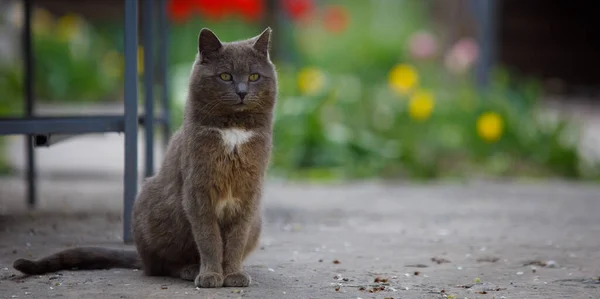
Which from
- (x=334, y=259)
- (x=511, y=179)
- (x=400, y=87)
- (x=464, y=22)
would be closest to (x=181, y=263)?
(x=334, y=259)

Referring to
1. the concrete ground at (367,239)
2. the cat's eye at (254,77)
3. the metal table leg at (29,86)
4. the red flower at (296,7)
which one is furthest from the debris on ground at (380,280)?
the red flower at (296,7)

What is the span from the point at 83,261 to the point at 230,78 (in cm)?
85

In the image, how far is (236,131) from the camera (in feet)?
10.4

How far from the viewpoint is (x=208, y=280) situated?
3086mm

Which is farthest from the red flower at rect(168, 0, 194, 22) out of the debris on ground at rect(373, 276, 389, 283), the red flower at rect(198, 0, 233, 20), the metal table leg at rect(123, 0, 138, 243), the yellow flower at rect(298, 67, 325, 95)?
the debris on ground at rect(373, 276, 389, 283)

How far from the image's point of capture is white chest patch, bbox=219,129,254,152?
124 inches

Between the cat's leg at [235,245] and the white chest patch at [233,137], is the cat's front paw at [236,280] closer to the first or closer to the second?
the cat's leg at [235,245]

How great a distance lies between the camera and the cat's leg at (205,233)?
10.2 ft

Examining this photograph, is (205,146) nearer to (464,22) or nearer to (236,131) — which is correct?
(236,131)

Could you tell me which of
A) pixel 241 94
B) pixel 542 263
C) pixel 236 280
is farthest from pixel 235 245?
pixel 542 263

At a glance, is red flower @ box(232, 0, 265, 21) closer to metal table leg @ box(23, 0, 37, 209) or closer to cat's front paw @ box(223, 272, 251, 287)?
metal table leg @ box(23, 0, 37, 209)

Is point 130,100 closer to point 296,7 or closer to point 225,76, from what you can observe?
point 225,76

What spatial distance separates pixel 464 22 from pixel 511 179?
4.04 m

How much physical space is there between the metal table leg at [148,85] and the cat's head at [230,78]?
3.88 feet
